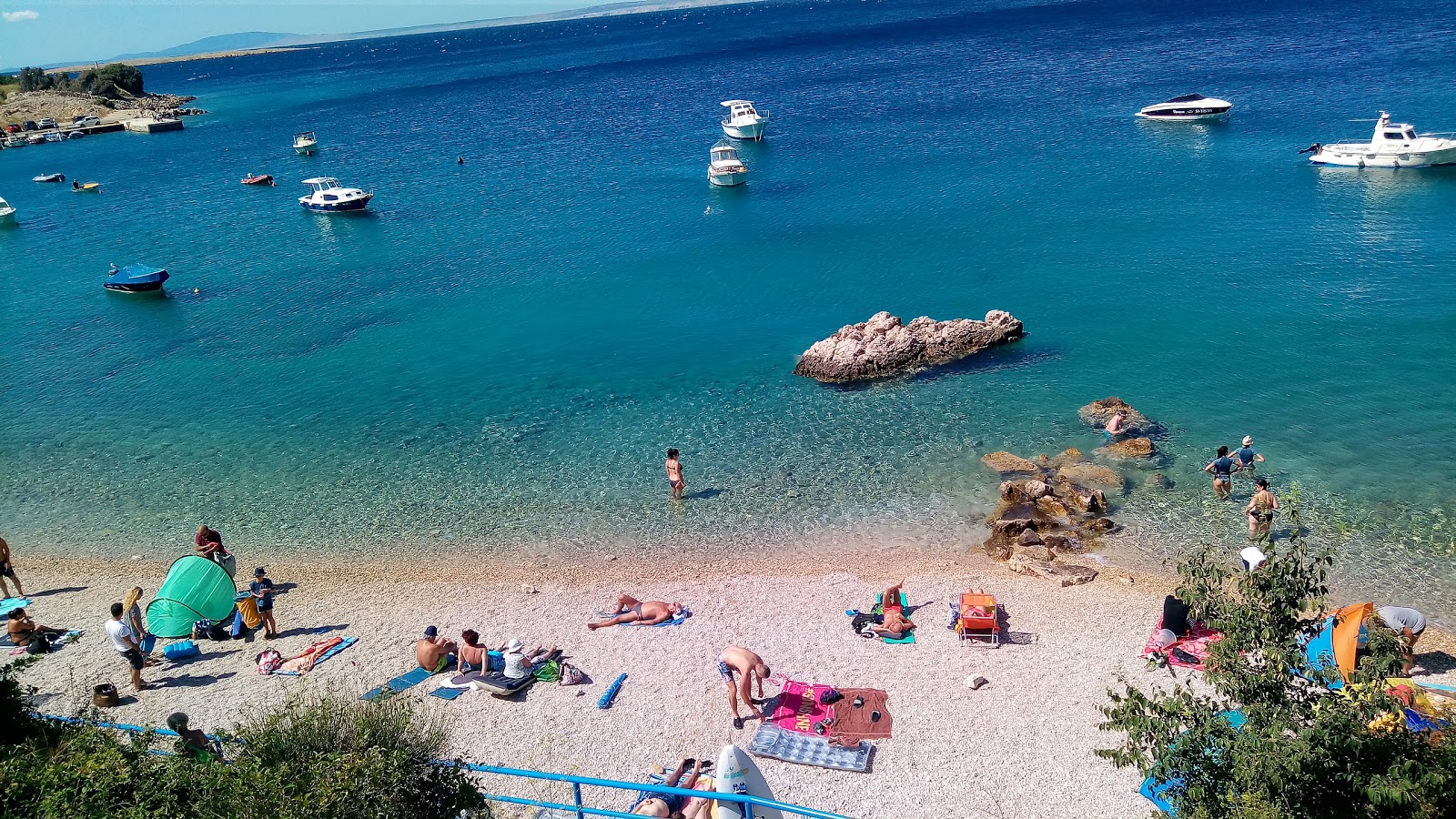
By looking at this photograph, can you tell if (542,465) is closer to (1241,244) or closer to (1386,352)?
(1386,352)

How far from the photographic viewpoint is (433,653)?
17266 millimetres

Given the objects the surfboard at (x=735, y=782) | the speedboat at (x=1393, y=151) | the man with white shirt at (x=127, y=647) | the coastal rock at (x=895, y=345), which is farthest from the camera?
the speedboat at (x=1393, y=151)

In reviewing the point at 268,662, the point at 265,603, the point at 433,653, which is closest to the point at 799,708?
the point at 433,653

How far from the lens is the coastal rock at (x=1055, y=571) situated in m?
19.6

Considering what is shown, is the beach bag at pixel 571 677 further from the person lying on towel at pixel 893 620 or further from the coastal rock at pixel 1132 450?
the coastal rock at pixel 1132 450

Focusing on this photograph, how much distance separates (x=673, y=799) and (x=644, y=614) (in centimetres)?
581

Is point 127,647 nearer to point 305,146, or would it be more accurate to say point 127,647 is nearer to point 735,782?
point 735,782

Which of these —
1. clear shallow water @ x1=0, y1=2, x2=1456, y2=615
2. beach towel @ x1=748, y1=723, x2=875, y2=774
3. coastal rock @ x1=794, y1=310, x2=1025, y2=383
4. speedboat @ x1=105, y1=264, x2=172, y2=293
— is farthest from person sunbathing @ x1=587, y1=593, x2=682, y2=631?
speedboat @ x1=105, y1=264, x2=172, y2=293

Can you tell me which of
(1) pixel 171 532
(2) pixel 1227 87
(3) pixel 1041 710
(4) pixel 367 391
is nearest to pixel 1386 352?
(3) pixel 1041 710

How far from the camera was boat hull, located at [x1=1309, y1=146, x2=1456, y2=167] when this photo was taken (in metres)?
46.0

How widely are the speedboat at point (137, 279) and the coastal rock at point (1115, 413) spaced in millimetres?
42761

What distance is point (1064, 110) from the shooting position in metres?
72.2

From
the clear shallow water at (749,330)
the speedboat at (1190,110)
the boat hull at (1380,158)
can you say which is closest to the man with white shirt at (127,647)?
the clear shallow water at (749,330)

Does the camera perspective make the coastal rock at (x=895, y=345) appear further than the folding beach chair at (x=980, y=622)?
Yes
